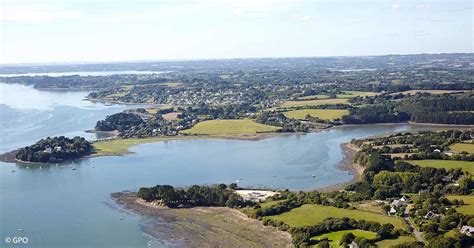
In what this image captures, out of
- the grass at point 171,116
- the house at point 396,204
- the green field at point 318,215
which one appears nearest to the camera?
the green field at point 318,215

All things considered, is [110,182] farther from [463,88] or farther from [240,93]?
[463,88]

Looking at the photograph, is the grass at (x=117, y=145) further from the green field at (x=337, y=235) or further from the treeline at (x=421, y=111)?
the green field at (x=337, y=235)

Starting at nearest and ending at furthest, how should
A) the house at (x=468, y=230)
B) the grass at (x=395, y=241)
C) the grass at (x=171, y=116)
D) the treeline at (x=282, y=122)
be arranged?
1. the grass at (x=395, y=241)
2. the house at (x=468, y=230)
3. the treeline at (x=282, y=122)
4. the grass at (x=171, y=116)

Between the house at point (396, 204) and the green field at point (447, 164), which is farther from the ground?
the green field at point (447, 164)

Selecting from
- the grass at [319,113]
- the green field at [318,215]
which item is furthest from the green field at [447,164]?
the grass at [319,113]

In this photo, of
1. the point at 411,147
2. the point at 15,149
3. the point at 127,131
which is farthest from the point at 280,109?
the point at 15,149

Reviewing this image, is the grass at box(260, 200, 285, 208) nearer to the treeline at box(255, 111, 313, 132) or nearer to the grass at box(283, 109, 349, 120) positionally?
the treeline at box(255, 111, 313, 132)

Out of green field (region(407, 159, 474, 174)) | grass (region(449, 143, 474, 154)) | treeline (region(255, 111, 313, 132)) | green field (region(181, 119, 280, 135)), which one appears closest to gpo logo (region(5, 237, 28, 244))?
green field (region(407, 159, 474, 174))

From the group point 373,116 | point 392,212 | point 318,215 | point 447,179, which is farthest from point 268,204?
point 373,116

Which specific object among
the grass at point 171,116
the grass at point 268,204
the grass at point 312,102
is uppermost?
the grass at point 312,102
